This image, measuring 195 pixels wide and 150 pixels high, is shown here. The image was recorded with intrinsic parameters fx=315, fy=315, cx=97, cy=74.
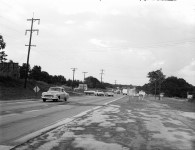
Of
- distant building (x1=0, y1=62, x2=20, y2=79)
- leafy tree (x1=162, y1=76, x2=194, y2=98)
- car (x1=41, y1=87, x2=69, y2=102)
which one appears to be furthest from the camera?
leafy tree (x1=162, y1=76, x2=194, y2=98)

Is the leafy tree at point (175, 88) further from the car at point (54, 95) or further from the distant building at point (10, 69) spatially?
the car at point (54, 95)

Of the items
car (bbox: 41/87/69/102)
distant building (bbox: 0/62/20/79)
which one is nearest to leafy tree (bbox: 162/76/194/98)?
distant building (bbox: 0/62/20/79)

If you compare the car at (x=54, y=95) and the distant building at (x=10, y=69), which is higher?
the distant building at (x=10, y=69)

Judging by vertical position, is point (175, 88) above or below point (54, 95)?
above

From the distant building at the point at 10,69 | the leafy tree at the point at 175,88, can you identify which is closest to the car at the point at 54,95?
the distant building at the point at 10,69

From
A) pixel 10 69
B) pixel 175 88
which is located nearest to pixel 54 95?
pixel 10 69

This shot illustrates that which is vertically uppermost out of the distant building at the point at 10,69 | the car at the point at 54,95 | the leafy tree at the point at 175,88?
the leafy tree at the point at 175,88

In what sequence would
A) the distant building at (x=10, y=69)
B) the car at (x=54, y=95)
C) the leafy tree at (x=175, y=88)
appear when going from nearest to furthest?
the car at (x=54, y=95) < the distant building at (x=10, y=69) < the leafy tree at (x=175, y=88)

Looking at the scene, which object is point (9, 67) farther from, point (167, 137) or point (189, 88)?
point (189, 88)

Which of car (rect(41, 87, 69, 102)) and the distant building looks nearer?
car (rect(41, 87, 69, 102))

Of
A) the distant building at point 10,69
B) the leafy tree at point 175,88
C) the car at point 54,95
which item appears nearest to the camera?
the car at point 54,95

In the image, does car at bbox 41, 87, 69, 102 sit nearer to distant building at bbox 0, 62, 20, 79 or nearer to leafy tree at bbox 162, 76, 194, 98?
distant building at bbox 0, 62, 20, 79

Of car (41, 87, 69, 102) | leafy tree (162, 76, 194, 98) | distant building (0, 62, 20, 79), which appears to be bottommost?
car (41, 87, 69, 102)

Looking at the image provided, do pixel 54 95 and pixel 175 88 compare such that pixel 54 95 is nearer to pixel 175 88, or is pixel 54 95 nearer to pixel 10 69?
pixel 10 69
